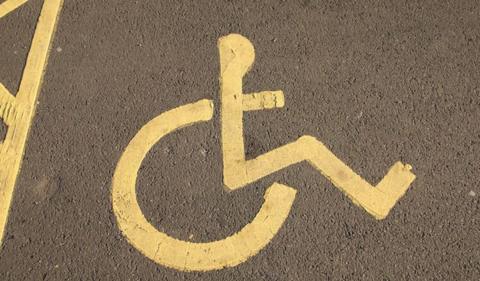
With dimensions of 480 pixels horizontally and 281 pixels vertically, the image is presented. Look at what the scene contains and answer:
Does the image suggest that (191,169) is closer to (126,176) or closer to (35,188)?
(126,176)

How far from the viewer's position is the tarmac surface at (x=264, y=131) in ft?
10.5

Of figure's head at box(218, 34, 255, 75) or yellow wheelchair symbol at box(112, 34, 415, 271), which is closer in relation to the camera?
yellow wheelchair symbol at box(112, 34, 415, 271)

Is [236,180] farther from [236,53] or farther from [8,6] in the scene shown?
[8,6]

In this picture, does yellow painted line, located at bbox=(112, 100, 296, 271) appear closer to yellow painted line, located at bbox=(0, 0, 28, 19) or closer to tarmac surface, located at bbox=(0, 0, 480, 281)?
→ tarmac surface, located at bbox=(0, 0, 480, 281)

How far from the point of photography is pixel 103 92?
12.5 ft

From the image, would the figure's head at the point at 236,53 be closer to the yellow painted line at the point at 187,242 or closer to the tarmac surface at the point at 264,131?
the tarmac surface at the point at 264,131

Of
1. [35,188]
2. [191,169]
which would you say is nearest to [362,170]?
[191,169]

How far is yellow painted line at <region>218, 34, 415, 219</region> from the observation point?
130 inches

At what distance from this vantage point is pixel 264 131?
3582 millimetres

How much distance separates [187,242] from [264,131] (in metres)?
0.87

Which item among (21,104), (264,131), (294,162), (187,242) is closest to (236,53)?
(264,131)

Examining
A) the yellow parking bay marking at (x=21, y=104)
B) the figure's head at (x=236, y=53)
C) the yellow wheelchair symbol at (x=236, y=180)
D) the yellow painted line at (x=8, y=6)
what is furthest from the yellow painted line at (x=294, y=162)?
the yellow painted line at (x=8, y=6)

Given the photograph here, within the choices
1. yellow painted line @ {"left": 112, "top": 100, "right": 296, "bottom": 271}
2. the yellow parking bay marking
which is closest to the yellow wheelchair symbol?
yellow painted line @ {"left": 112, "top": 100, "right": 296, "bottom": 271}

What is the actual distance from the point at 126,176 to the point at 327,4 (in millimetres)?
1947
